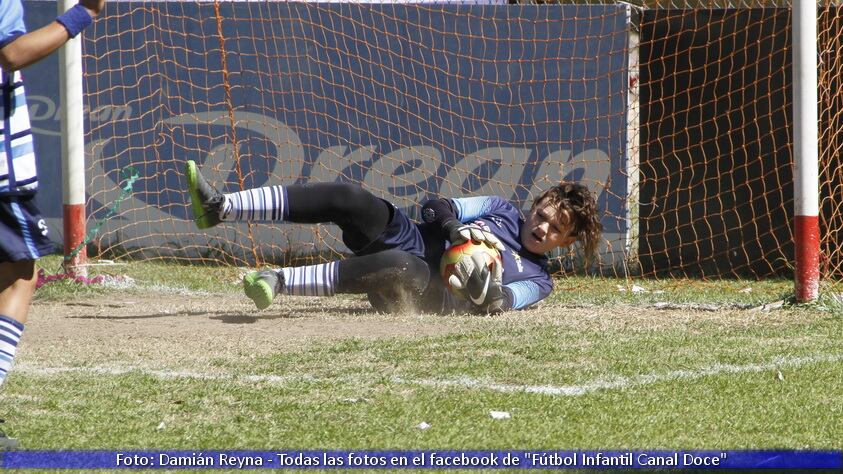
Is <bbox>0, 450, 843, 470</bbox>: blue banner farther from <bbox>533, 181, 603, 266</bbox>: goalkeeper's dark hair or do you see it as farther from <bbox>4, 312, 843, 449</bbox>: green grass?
<bbox>533, 181, 603, 266</bbox>: goalkeeper's dark hair

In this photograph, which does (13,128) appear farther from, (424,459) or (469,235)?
(469,235)

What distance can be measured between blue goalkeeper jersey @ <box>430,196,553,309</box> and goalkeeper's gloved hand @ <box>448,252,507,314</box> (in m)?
0.19

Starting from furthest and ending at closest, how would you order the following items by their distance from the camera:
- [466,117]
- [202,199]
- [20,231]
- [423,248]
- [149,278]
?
[466,117]
[149,278]
[423,248]
[202,199]
[20,231]

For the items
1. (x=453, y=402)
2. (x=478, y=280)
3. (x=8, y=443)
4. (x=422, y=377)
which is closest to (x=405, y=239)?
(x=478, y=280)

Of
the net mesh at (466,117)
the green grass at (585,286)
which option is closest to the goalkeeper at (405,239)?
the green grass at (585,286)

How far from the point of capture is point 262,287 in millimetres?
6258

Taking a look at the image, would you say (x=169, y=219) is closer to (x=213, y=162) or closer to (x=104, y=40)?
(x=213, y=162)

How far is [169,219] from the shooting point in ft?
34.6

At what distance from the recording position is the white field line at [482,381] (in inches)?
191

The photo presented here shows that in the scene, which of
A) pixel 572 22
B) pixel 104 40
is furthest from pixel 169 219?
pixel 572 22

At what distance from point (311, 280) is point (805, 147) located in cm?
310

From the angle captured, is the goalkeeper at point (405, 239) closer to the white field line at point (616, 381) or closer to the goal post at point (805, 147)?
the goal post at point (805, 147)

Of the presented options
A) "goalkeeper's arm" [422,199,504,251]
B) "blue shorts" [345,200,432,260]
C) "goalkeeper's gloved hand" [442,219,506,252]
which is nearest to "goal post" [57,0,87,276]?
"blue shorts" [345,200,432,260]

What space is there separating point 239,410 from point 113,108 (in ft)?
22.1
